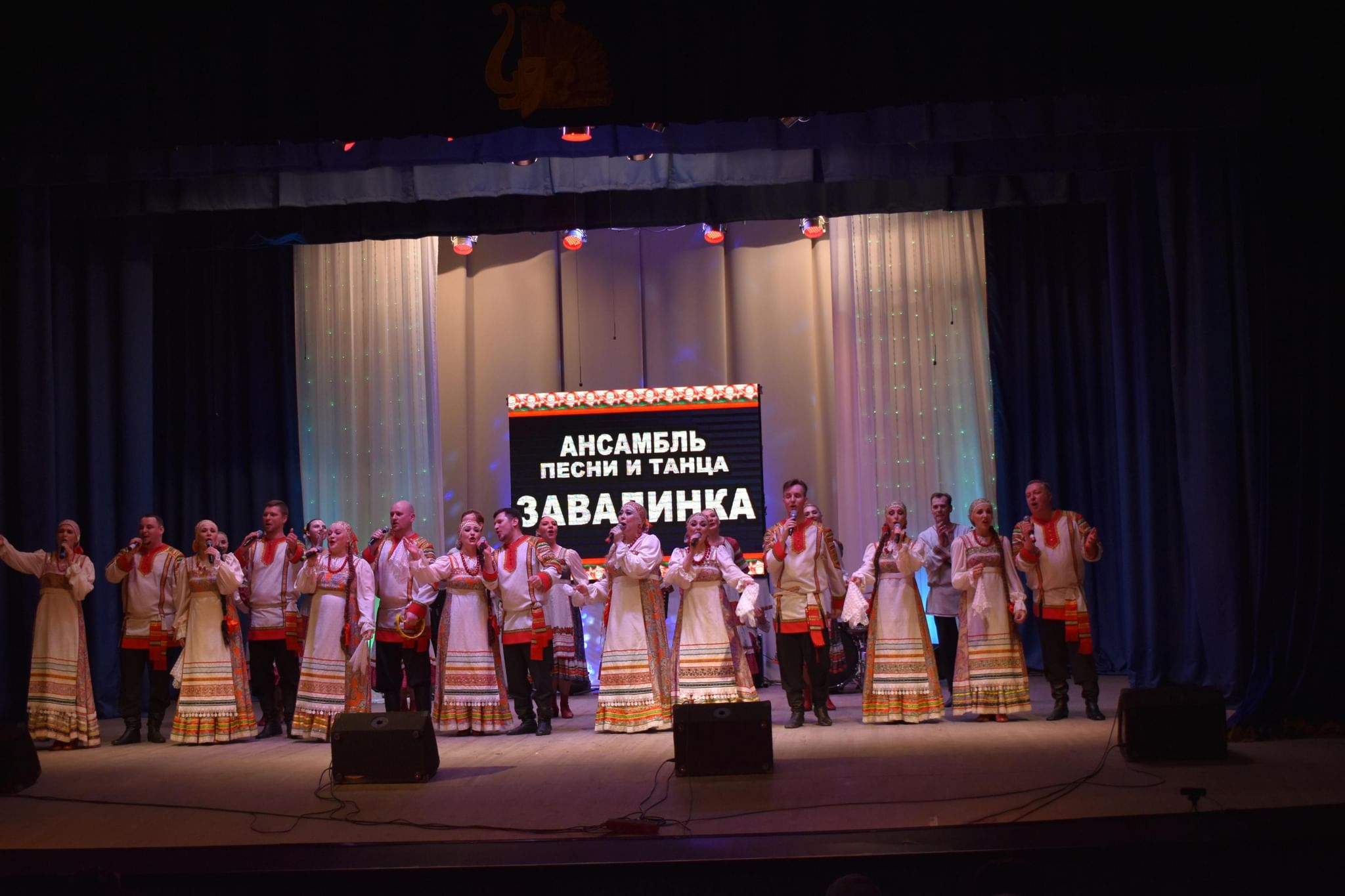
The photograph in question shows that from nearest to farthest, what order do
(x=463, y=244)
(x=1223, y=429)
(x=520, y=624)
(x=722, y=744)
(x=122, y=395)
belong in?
1. (x=722, y=744)
2. (x=1223, y=429)
3. (x=520, y=624)
4. (x=122, y=395)
5. (x=463, y=244)

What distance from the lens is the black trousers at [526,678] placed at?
308 inches

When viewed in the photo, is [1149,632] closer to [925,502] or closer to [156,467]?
[925,502]

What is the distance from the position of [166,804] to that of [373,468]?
5.09 m

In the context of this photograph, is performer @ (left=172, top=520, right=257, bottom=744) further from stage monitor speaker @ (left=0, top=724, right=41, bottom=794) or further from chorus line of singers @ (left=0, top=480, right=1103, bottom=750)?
stage monitor speaker @ (left=0, top=724, right=41, bottom=794)

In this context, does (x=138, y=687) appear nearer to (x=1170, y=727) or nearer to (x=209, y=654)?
(x=209, y=654)

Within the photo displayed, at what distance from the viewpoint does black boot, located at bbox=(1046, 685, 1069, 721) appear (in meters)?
7.54

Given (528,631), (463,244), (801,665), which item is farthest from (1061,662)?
(463,244)

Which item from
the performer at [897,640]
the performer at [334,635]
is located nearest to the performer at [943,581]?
the performer at [897,640]

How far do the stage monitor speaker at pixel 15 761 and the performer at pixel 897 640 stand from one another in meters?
4.42

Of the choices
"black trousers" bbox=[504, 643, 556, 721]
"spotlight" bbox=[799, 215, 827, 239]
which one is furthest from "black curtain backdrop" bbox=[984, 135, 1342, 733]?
"black trousers" bbox=[504, 643, 556, 721]

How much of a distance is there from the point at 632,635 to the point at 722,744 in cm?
197

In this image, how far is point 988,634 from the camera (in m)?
7.68

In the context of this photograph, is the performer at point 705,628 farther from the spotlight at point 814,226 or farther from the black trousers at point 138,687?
the spotlight at point 814,226

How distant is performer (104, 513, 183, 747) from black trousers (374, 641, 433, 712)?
1.28m
